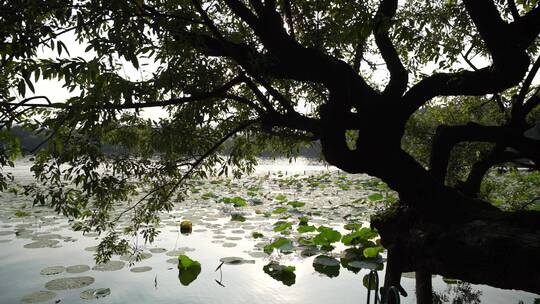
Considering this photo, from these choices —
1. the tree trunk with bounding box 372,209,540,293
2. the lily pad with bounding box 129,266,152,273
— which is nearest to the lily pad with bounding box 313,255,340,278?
the tree trunk with bounding box 372,209,540,293

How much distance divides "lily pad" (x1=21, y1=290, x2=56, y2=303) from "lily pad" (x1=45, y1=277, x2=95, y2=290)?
18 cm

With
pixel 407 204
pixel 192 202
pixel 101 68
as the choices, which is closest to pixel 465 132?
pixel 407 204

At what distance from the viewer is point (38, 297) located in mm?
5492

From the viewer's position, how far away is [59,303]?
17.6ft

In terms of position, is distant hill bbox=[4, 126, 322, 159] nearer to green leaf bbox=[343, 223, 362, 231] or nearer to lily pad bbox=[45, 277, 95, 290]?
green leaf bbox=[343, 223, 362, 231]

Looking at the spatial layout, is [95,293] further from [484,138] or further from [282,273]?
[484,138]

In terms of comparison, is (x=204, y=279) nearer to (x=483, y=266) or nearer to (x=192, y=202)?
(x=483, y=266)

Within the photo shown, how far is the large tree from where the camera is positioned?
2.57 m

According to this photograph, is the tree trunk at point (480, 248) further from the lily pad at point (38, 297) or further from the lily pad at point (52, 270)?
the lily pad at point (52, 270)

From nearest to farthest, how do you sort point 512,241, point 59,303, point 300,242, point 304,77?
point 512,241, point 304,77, point 59,303, point 300,242

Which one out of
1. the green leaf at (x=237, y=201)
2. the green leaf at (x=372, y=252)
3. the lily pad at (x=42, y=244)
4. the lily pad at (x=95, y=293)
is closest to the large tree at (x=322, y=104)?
the lily pad at (x=95, y=293)

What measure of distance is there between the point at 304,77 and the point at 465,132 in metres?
2.20

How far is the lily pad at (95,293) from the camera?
18.5ft

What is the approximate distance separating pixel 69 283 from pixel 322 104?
17.4 feet
